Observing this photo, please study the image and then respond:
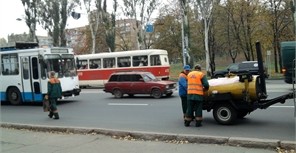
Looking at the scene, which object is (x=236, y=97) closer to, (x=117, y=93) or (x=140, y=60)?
(x=117, y=93)

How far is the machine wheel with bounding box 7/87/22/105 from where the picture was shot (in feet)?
64.6

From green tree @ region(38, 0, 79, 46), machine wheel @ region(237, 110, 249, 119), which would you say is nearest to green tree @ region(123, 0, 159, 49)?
green tree @ region(38, 0, 79, 46)

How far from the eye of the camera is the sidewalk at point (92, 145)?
798 cm

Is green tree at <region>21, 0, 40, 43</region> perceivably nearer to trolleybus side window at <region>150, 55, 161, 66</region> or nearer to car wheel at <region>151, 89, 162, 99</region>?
trolleybus side window at <region>150, 55, 161, 66</region>

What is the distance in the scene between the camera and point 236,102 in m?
11.1

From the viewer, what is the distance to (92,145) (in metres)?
8.81

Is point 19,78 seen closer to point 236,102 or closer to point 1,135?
point 1,135

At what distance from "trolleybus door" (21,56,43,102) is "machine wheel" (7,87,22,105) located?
19.7 inches

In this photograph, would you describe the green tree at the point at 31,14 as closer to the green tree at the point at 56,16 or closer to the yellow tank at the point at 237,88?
the green tree at the point at 56,16

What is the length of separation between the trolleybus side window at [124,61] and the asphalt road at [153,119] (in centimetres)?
1108

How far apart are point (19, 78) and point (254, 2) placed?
33675 mm

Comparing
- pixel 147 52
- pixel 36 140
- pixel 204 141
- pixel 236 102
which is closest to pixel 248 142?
pixel 204 141

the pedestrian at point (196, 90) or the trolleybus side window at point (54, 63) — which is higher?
the trolleybus side window at point (54, 63)

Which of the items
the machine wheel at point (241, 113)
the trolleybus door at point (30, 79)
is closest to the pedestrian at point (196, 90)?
the machine wheel at point (241, 113)
